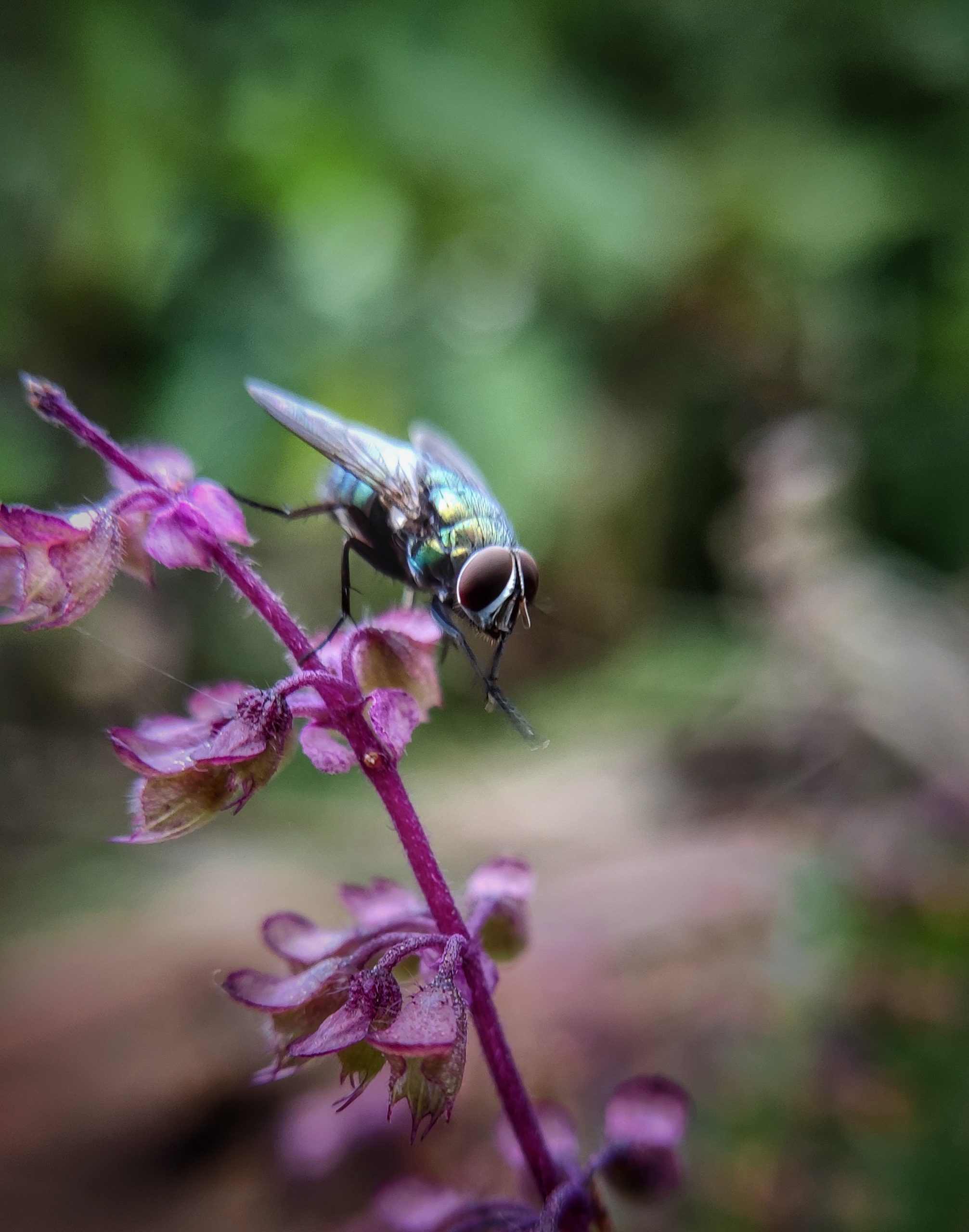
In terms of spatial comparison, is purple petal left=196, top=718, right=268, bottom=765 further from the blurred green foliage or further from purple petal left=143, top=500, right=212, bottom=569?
the blurred green foliage

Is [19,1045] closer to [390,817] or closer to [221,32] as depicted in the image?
[390,817]

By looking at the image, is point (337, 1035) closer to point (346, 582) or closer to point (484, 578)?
point (484, 578)

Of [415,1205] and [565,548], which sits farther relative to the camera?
[565,548]

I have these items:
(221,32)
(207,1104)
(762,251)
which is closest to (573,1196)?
(207,1104)

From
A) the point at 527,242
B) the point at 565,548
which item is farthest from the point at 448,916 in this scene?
the point at 565,548

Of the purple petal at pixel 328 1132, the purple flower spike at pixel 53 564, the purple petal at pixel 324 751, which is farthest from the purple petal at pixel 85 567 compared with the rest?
the purple petal at pixel 328 1132

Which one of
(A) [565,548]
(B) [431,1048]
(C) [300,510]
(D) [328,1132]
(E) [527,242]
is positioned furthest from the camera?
(A) [565,548]
